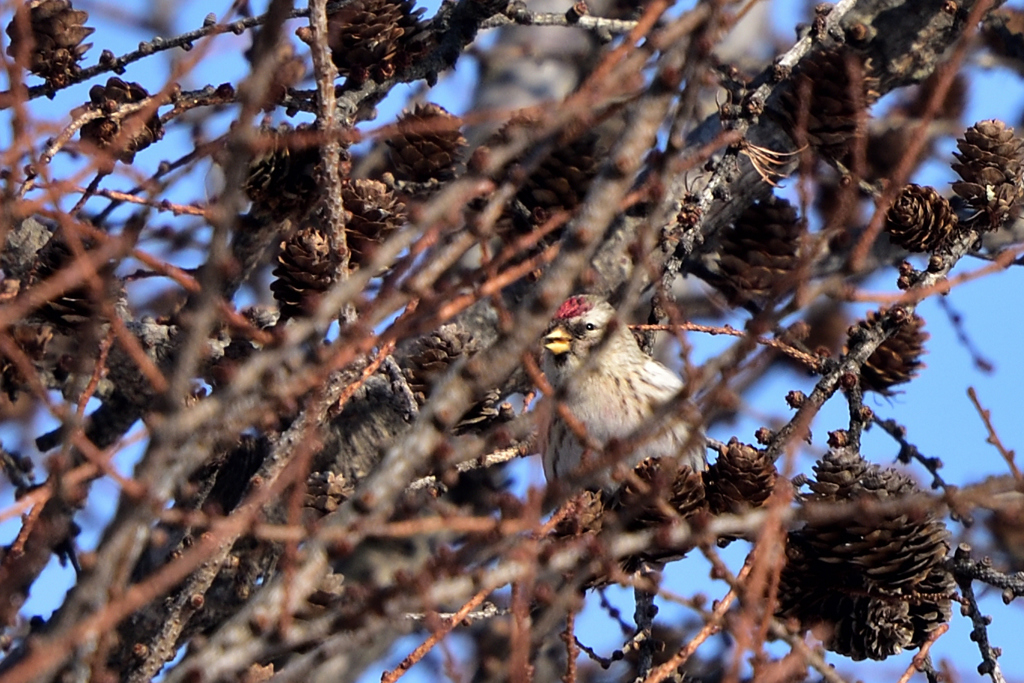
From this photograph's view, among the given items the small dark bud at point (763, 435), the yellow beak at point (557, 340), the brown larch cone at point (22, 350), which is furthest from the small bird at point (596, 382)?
the brown larch cone at point (22, 350)

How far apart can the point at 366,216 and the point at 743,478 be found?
108 centimetres

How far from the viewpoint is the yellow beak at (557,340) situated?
3.60 metres

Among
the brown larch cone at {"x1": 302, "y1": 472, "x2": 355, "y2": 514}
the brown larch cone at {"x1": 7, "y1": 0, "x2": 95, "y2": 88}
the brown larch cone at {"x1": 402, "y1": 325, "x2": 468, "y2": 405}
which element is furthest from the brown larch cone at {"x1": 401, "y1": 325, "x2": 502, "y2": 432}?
the brown larch cone at {"x1": 7, "y1": 0, "x2": 95, "y2": 88}

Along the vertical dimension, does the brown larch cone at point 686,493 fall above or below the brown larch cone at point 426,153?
below

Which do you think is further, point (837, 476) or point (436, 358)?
point (436, 358)

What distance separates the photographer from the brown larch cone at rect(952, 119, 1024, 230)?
9.68 ft

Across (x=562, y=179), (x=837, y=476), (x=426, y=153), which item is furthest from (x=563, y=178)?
(x=837, y=476)

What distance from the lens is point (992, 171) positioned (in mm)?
2955

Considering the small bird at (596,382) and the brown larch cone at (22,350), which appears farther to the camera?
the small bird at (596,382)

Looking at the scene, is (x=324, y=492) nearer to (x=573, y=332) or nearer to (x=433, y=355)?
(x=433, y=355)

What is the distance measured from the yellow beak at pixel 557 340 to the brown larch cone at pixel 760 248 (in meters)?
0.54

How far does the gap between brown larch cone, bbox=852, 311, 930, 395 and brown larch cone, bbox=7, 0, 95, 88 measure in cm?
235

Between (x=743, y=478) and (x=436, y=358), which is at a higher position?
(x=436, y=358)

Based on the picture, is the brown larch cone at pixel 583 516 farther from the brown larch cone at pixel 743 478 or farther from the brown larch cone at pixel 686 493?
the brown larch cone at pixel 743 478
